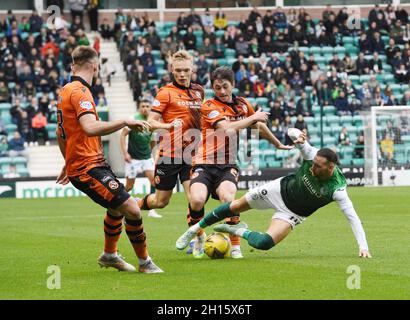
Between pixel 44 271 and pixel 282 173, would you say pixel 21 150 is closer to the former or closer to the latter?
pixel 282 173

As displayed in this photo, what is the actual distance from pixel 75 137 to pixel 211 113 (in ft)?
8.46

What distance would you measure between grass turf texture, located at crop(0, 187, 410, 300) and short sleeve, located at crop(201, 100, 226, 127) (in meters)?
1.80

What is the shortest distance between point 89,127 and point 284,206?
3160mm

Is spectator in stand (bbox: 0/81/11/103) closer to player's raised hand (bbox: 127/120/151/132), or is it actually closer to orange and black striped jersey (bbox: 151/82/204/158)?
orange and black striped jersey (bbox: 151/82/204/158)

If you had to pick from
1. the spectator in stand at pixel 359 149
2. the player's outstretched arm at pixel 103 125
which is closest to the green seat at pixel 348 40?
the spectator in stand at pixel 359 149

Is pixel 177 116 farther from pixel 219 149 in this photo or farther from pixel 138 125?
pixel 138 125

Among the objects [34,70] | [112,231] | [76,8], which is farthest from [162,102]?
[76,8]

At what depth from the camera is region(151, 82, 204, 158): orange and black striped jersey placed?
43.3ft

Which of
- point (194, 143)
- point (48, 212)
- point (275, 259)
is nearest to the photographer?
point (275, 259)

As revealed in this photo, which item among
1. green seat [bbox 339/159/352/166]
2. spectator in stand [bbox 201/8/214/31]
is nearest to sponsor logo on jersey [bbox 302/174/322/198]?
green seat [bbox 339/159/352/166]

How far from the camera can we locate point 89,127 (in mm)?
9945

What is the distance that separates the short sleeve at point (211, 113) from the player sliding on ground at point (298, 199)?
1.07m
